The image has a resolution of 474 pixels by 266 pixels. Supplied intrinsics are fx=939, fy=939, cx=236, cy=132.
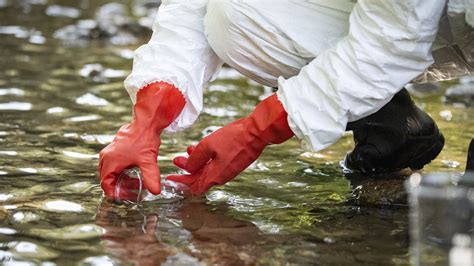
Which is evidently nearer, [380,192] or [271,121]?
[271,121]

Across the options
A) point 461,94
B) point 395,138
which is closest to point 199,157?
point 395,138

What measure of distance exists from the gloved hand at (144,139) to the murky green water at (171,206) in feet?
0.30

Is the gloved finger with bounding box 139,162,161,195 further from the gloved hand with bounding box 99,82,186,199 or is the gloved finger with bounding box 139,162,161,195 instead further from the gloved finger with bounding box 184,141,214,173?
the gloved finger with bounding box 184,141,214,173

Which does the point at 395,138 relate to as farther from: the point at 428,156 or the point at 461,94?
the point at 461,94

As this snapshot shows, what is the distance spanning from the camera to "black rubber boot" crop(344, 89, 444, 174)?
3.02 m

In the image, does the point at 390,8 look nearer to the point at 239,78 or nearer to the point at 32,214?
the point at 32,214

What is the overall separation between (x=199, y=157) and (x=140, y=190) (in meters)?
0.20

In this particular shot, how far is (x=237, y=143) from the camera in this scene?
2.62m

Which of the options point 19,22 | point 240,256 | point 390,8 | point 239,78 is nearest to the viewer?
point 240,256

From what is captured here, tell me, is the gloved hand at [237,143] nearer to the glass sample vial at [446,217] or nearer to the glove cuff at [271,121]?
the glove cuff at [271,121]

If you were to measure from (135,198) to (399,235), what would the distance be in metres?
0.78

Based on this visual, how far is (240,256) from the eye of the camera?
225cm

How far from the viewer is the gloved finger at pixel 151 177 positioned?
8.65ft

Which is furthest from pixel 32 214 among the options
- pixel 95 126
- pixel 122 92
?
pixel 122 92
